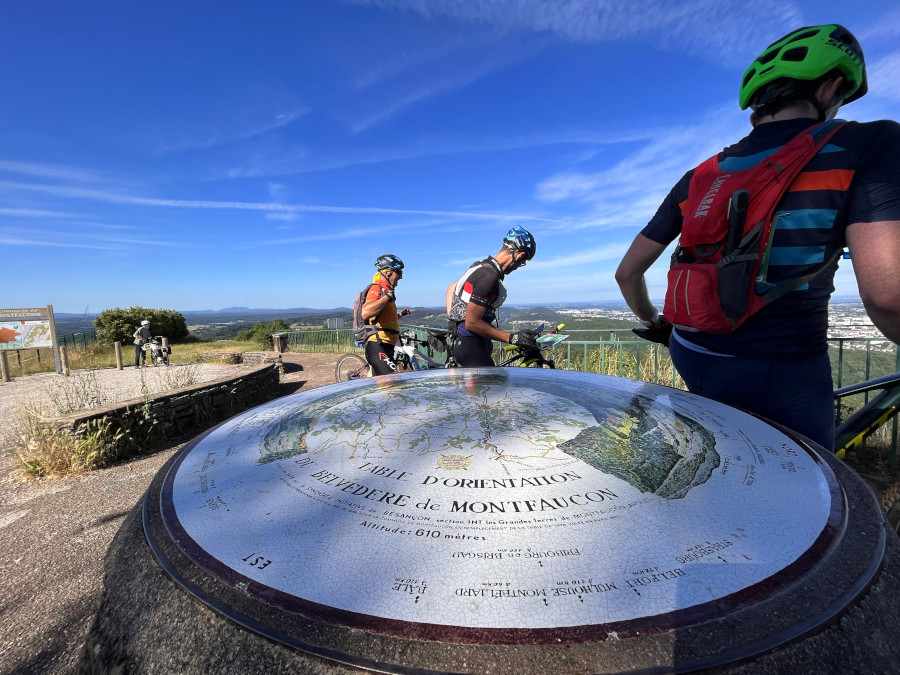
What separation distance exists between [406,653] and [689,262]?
60.7 inches

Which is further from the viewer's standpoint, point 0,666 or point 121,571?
point 0,666

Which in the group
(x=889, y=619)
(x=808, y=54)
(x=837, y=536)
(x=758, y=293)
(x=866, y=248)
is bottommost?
(x=889, y=619)

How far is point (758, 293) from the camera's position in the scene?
4.53 feet

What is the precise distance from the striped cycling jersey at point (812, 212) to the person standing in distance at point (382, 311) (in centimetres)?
421

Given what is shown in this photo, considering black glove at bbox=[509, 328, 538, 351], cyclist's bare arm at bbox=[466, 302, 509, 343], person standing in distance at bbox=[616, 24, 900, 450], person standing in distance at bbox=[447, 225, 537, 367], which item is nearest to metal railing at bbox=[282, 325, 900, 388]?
black glove at bbox=[509, 328, 538, 351]

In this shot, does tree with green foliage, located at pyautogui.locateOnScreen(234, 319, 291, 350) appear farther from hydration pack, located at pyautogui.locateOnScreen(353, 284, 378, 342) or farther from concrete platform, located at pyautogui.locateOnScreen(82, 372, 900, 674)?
concrete platform, located at pyautogui.locateOnScreen(82, 372, 900, 674)

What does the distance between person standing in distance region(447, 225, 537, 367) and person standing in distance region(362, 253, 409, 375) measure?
1588mm

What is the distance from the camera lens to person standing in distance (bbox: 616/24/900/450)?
47.7 inches

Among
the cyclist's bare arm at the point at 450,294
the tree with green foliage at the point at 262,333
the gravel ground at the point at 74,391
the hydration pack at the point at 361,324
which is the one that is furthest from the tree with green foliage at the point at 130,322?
the cyclist's bare arm at the point at 450,294

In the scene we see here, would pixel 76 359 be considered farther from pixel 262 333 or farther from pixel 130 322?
pixel 130 322

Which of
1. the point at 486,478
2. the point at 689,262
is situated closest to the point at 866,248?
the point at 689,262

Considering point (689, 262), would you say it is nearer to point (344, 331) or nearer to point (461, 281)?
point (461, 281)

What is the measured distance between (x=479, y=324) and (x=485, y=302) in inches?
7.8

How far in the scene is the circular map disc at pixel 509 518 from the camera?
77 cm
